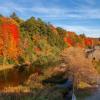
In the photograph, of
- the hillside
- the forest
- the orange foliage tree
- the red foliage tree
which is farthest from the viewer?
the hillside

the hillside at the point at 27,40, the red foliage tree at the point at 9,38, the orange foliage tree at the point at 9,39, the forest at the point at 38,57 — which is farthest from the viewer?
the hillside at the point at 27,40

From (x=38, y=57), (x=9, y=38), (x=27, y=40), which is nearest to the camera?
(x=38, y=57)

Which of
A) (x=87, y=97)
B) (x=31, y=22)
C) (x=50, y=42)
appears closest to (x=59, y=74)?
(x=87, y=97)

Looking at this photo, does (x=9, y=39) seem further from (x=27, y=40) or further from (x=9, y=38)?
(x=27, y=40)

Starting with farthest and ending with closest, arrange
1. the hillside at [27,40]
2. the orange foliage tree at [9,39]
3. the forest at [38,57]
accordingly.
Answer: the hillside at [27,40] → the orange foliage tree at [9,39] → the forest at [38,57]

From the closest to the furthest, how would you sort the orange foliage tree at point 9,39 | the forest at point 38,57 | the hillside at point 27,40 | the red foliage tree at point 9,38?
the forest at point 38,57, the orange foliage tree at point 9,39, the red foliage tree at point 9,38, the hillside at point 27,40

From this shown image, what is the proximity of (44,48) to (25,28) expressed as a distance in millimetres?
5468

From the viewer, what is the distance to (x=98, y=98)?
62.2 feet

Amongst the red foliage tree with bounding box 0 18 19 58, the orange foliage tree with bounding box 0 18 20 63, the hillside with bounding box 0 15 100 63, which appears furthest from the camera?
the hillside with bounding box 0 15 100 63

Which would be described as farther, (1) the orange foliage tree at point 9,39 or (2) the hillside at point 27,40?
(2) the hillside at point 27,40

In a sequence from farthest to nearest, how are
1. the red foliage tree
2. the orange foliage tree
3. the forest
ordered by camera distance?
the red foliage tree → the orange foliage tree → the forest

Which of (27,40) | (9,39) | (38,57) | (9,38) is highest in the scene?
(9,38)

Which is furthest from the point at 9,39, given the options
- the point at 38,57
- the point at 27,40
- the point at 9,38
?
the point at 38,57

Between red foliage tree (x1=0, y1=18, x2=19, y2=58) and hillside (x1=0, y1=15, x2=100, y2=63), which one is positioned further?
hillside (x1=0, y1=15, x2=100, y2=63)
